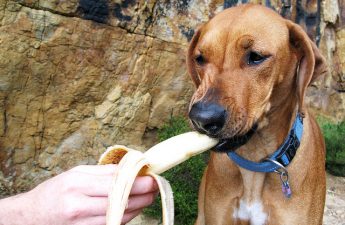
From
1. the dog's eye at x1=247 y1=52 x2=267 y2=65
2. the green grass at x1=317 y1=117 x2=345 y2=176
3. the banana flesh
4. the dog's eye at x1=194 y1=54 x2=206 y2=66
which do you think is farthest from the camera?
the green grass at x1=317 y1=117 x2=345 y2=176

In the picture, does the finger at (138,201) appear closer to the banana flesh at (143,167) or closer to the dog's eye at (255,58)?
the banana flesh at (143,167)

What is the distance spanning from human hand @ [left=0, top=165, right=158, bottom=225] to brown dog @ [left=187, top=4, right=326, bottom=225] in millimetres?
774

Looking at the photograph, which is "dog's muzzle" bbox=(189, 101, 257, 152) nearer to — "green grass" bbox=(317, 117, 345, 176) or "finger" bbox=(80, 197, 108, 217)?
"finger" bbox=(80, 197, 108, 217)

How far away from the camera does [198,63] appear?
9.34 feet

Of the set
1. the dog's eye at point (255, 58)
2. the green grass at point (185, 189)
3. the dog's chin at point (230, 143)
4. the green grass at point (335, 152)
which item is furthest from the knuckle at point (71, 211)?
the green grass at point (335, 152)

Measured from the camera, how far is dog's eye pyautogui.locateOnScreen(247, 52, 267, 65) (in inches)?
102

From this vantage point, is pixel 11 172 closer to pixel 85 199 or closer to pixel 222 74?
pixel 222 74

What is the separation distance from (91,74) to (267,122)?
2.15 meters

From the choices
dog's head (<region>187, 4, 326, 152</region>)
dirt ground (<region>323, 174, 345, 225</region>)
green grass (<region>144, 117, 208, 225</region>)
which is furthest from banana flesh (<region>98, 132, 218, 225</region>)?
dirt ground (<region>323, 174, 345, 225</region>)

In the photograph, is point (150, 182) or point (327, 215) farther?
point (327, 215)

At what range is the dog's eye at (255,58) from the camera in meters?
2.59

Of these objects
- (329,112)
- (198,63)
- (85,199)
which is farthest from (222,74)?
(329,112)

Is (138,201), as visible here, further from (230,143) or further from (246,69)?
(246,69)

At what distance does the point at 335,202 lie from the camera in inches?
211
